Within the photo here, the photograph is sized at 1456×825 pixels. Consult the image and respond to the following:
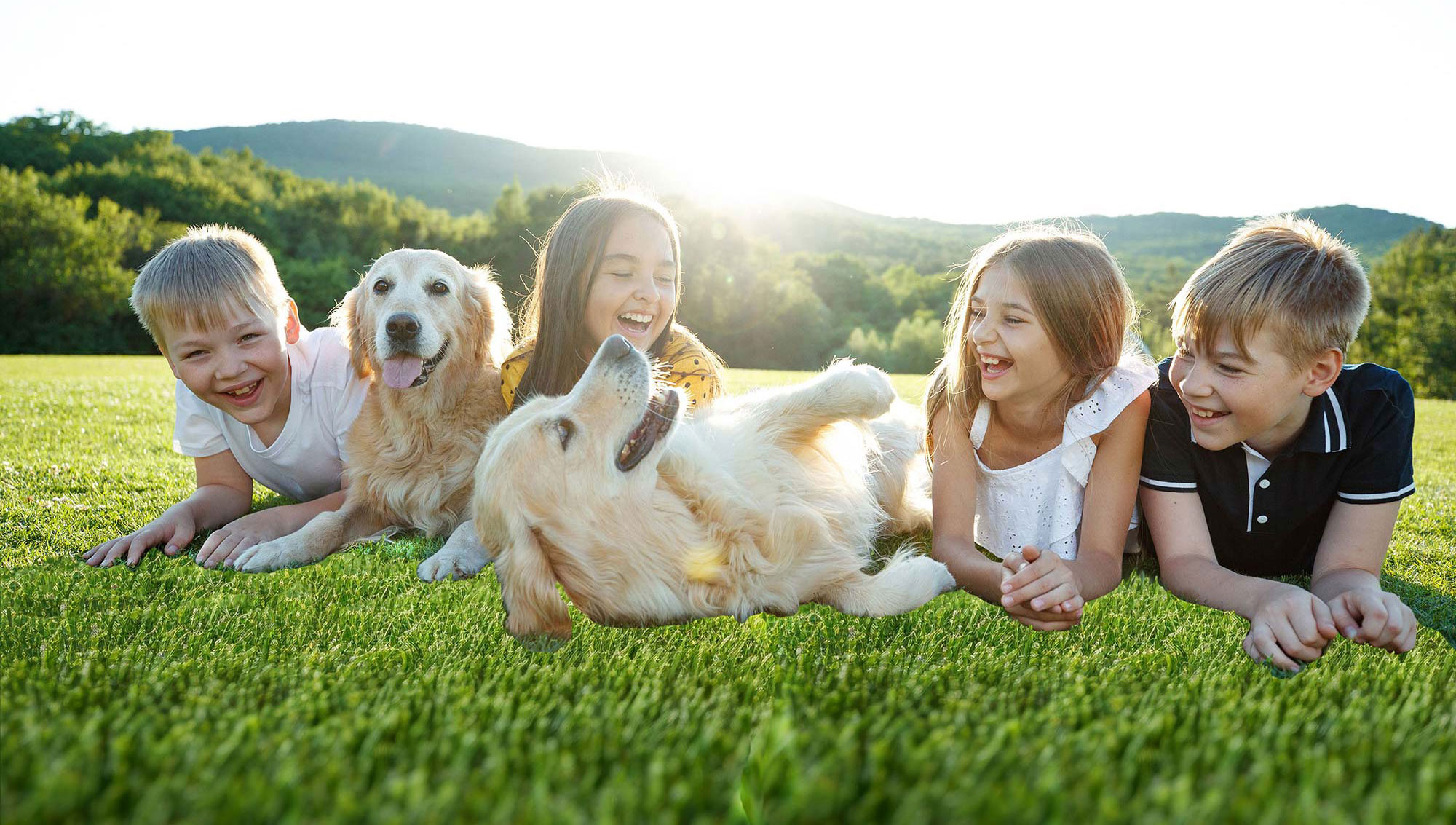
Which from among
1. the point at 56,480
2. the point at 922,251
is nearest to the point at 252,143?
the point at 922,251

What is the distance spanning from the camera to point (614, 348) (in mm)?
2607

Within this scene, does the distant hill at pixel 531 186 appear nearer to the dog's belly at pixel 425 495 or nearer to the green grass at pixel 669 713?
the dog's belly at pixel 425 495

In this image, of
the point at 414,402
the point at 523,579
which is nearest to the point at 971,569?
the point at 523,579

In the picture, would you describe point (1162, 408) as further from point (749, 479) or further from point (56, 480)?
point (56, 480)

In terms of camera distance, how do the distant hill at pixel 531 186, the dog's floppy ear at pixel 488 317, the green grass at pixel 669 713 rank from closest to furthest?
the green grass at pixel 669 713 → the dog's floppy ear at pixel 488 317 → the distant hill at pixel 531 186

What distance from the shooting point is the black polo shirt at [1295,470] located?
8.42 feet

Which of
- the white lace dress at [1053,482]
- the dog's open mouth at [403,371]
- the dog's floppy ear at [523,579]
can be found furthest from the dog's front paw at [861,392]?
the dog's open mouth at [403,371]

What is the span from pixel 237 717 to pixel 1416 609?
3266 mm

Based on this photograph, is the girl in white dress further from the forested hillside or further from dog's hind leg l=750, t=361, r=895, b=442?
the forested hillside

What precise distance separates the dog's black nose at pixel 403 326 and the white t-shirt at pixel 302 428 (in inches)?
21.5

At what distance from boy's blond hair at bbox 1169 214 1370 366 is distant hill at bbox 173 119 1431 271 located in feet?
179

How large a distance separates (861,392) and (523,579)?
1.35m

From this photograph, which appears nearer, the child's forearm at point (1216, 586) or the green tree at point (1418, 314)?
the child's forearm at point (1216, 586)

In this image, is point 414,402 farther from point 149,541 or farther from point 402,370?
point 149,541
